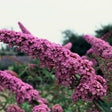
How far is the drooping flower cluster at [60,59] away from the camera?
8.29 feet

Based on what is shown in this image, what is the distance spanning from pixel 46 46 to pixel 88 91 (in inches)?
14.2

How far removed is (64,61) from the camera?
8.44ft

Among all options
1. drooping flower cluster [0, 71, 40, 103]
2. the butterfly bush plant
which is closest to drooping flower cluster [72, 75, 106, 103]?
the butterfly bush plant

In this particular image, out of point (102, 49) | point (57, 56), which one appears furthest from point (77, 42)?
point (57, 56)

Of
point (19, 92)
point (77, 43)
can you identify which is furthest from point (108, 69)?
point (77, 43)

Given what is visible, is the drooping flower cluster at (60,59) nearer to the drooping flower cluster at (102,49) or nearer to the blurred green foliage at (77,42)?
the drooping flower cluster at (102,49)

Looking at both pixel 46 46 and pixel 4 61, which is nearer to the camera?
pixel 46 46

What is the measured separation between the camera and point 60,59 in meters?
2.57

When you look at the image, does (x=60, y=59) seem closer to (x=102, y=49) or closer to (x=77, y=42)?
(x=102, y=49)

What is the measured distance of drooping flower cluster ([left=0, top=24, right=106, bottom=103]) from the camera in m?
2.53

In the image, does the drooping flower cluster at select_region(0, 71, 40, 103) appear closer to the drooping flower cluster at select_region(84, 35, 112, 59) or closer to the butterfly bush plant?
the butterfly bush plant

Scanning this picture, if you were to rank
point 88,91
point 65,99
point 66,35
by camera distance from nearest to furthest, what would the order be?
point 88,91 < point 65,99 < point 66,35

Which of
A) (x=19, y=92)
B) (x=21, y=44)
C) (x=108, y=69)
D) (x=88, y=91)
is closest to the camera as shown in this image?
(x=88, y=91)

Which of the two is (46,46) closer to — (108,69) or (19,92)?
(19,92)
